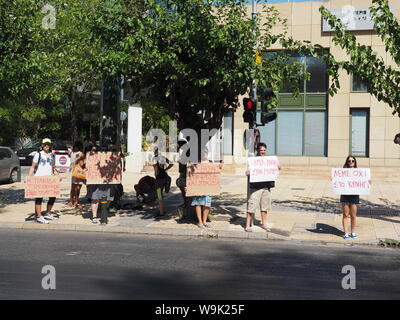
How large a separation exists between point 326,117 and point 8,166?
17743 mm

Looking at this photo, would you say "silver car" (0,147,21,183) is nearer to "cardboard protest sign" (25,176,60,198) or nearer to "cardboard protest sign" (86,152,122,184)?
"cardboard protest sign" (25,176,60,198)

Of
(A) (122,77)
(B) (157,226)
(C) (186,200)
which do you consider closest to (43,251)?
(B) (157,226)

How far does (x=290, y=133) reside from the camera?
2991 cm

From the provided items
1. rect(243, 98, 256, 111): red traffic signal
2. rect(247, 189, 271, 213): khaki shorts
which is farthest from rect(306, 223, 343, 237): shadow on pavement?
rect(243, 98, 256, 111): red traffic signal

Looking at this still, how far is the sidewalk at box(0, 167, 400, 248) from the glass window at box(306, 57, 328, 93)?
11569 millimetres

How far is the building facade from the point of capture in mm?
28188

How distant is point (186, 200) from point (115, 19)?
4480 mm

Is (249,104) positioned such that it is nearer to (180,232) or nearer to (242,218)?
(242,218)

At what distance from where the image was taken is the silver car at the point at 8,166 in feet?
65.7

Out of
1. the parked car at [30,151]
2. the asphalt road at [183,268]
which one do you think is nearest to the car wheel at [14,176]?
the parked car at [30,151]

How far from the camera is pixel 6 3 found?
516 inches

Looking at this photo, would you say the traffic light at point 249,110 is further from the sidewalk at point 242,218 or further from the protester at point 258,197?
the sidewalk at point 242,218
